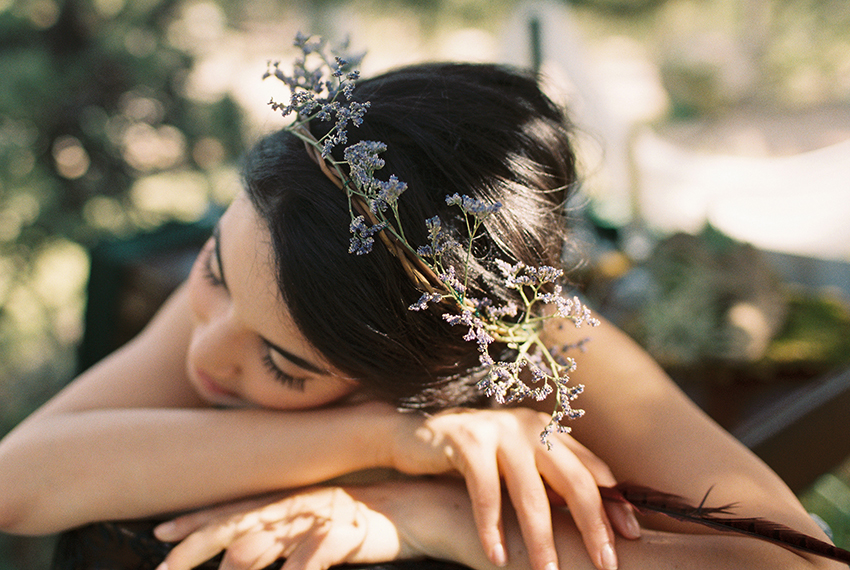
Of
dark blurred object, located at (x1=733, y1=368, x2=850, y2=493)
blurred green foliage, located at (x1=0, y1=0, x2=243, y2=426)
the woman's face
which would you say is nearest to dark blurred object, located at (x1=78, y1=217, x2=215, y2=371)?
blurred green foliage, located at (x1=0, y1=0, x2=243, y2=426)

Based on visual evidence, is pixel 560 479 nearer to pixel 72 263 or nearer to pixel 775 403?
pixel 775 403

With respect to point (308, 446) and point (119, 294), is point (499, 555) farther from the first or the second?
point (119, 294)

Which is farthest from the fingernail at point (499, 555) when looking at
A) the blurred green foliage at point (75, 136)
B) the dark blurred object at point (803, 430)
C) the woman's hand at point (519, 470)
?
the blurred green foliage at point (75, 136)

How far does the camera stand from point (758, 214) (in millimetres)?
3818

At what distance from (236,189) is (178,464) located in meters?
1.05

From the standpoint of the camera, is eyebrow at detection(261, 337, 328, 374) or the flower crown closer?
the flower crown

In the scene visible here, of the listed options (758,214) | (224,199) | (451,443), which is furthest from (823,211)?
(451,443)

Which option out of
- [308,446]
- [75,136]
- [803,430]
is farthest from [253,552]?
[75,136]

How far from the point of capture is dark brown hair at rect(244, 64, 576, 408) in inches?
35.9

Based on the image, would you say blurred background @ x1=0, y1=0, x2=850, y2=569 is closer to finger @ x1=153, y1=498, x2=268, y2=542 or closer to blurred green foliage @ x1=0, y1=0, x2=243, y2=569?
blurred green foliage @ x1=0, y1=0, x2=243, y2=569

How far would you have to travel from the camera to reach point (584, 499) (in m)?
0.98

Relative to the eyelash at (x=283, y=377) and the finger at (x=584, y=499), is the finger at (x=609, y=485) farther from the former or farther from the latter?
the eyelash at (x=283, y=377)

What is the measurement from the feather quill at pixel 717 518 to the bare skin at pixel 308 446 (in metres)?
0.03

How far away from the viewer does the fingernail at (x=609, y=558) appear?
Answer: 0.92 meters
